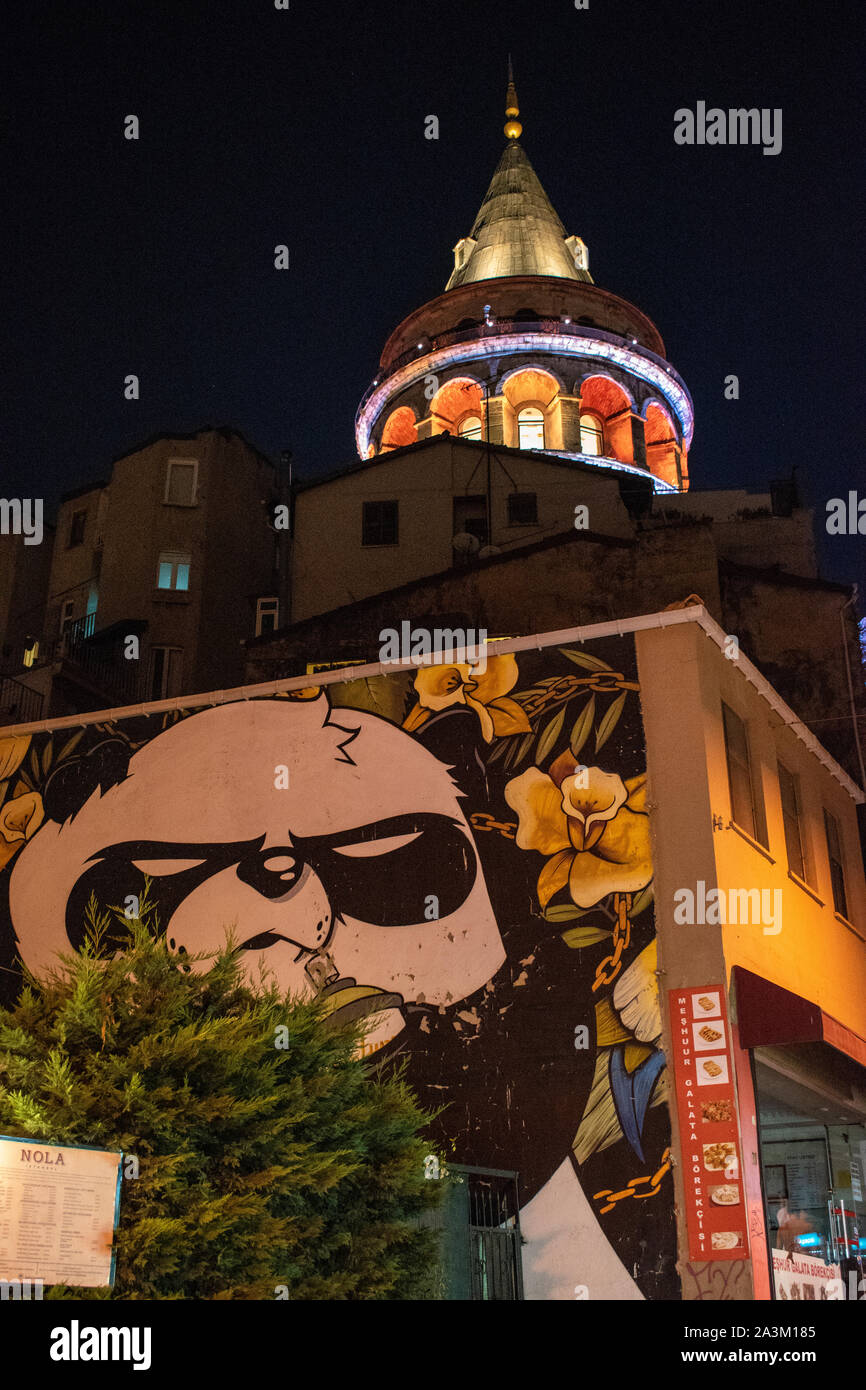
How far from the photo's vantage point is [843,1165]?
23.9 m

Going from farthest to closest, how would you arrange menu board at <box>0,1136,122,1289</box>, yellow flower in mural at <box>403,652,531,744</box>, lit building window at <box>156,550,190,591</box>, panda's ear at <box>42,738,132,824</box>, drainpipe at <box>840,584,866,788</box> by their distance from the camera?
lit building window at <box>156,550,190,591</box>, drainpipe at <box>840,584,866,788</box>, panda's ear at <box>42,738,132,824</box>, yellow flower in mural at <box>403,652,531,744</box>, menu board at <box>0,1136,122,1289</box>

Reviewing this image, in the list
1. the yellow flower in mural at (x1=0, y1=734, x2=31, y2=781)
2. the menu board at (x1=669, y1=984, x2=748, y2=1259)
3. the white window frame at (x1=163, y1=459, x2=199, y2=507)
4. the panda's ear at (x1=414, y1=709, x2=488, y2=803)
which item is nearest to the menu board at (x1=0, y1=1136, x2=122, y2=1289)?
the menu board at (x1=669, y1=984, x2=748, y2=1259)

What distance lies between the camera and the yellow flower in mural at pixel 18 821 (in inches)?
854

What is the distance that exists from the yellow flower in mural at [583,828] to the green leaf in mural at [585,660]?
1.30 m

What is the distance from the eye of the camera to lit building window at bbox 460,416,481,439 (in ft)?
163

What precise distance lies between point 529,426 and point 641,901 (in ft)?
114

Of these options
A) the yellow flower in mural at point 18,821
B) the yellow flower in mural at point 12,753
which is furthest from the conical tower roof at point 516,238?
the yellow flower in mural at point 18,821

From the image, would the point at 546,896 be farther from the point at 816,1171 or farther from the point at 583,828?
the point at 816,1171

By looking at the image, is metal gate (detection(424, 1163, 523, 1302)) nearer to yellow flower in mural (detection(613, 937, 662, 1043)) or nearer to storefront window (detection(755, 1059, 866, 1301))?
yellow flower in mural (detection(613, 937, 662, 1043))

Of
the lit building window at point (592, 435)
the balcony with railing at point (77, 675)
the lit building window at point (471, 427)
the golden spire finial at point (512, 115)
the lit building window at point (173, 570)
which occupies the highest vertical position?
the golden spire finial at point (512, 115)

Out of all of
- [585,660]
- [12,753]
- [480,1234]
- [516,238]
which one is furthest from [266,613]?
[516,238]

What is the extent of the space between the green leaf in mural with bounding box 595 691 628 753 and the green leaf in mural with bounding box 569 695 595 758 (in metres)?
0.15

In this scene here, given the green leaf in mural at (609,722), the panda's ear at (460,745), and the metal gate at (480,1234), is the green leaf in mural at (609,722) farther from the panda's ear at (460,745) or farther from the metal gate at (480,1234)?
the metal gate at (480,1234)

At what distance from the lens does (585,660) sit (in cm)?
1919
